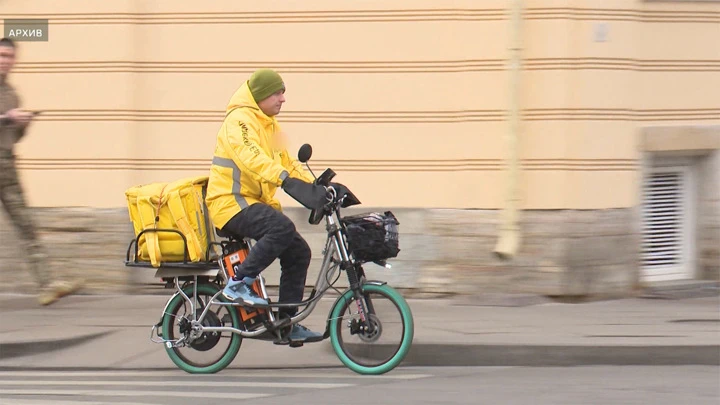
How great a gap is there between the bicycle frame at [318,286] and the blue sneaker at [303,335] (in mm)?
109

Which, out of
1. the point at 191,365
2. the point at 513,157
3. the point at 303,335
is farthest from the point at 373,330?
the point at 513,157

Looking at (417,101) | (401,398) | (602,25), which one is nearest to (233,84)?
(417,101)

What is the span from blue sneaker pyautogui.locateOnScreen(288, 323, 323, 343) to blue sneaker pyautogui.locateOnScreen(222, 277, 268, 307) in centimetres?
29

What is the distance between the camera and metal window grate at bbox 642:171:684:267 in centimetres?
921

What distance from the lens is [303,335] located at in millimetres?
6652

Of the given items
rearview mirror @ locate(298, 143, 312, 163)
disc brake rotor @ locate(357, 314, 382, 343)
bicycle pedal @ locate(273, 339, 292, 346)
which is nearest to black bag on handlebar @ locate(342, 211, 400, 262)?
disc brake rotor @ locate(357, 314, 382, 343)

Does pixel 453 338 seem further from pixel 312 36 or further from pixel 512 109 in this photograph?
pixel 312 36

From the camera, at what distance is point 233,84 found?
9.09 m

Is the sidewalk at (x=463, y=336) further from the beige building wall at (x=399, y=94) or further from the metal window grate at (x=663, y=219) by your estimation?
the beige building wall at (x=399, y=94)

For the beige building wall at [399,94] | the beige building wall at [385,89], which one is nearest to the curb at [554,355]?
the beige building wall at [399,94]

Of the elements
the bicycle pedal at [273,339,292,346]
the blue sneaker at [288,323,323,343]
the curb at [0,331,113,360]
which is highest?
the blue sneaker at [288,323,323,343]

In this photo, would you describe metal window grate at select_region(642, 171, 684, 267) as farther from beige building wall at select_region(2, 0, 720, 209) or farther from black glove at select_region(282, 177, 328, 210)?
black glove at select_region(282, 177, 328, 210)

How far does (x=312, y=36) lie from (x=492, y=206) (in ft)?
6.48

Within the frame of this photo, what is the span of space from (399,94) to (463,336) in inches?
97.3
